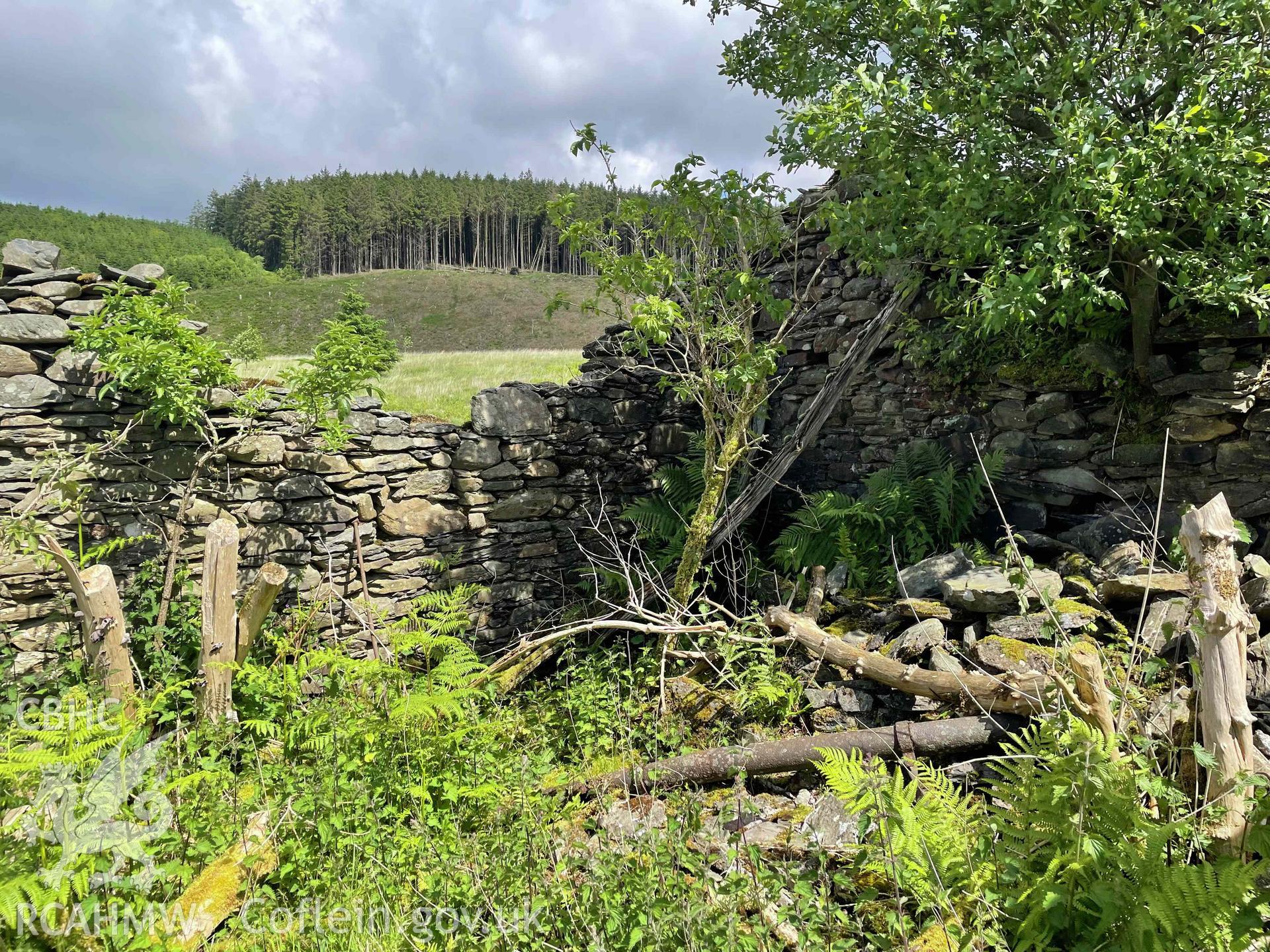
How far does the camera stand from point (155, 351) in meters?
5.19

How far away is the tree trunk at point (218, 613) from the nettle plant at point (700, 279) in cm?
301

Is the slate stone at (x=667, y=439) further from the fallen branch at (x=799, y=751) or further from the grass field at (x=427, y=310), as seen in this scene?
the grass field at (x=427, y=310)

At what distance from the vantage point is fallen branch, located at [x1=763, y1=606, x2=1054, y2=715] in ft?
11.9

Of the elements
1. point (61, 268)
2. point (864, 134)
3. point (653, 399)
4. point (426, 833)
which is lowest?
point (426, 833)

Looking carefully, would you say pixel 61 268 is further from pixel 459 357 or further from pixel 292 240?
pixel 292 240

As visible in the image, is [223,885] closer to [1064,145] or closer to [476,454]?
[476,454]

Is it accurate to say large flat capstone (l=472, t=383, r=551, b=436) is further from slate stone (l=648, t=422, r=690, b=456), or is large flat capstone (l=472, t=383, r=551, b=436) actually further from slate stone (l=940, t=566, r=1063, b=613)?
slate stone (l=940, t=566, r=1063, b=613)

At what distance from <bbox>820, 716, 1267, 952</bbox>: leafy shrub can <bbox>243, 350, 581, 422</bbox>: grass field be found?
17.8 feet

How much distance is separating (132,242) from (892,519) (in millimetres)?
72746

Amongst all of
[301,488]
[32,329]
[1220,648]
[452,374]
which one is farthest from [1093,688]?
[452,374]

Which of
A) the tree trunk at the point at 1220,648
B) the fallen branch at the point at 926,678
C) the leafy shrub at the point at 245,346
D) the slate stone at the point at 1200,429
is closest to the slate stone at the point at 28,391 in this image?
the leafy shrub at the point at 245,346

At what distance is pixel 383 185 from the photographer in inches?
2537

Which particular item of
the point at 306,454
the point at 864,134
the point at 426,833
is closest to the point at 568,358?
the point at 306,454

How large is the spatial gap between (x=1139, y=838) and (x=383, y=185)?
7205 cm
